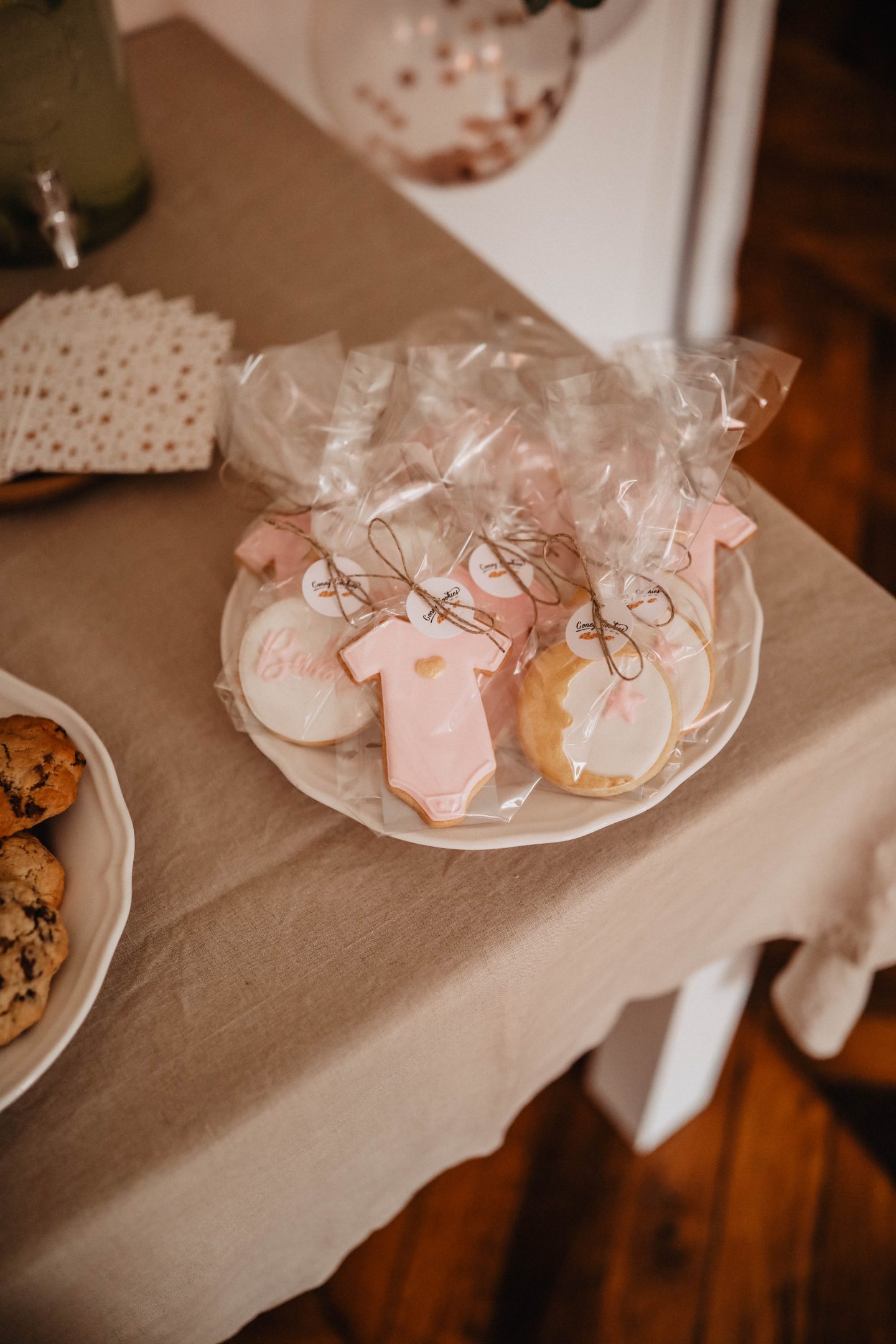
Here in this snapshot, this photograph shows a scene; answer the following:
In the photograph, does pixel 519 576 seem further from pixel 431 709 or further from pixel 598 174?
pixel 598 174

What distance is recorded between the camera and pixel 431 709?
1.80 feet

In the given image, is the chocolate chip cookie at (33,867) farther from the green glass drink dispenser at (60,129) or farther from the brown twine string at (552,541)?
the green glass drink dispenser at (60,129)

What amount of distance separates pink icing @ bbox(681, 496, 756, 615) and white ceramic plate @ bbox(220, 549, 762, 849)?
2 cm

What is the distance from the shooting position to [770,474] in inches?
76.1

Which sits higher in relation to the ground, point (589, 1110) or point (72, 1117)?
point (72, 1117)

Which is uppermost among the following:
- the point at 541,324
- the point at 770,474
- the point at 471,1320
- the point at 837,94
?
the point at 541,324

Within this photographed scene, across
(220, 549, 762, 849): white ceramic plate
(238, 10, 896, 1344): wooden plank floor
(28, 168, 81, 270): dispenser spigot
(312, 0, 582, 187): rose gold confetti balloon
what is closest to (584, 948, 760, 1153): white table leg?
(238, 10, 896, 1344): wooden plank floor

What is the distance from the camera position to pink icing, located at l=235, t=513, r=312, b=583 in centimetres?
63

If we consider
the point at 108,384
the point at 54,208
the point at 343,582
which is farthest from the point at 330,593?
the point at 54,208

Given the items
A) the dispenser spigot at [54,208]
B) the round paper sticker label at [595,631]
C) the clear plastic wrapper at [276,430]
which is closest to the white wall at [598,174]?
the dispenser spigot at [54,208]

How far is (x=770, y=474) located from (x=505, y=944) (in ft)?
5.32

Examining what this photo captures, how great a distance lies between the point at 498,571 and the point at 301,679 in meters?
0.14

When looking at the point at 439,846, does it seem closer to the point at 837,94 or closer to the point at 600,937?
the point at 600,937

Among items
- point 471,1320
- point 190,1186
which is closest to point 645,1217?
point 471,1320
